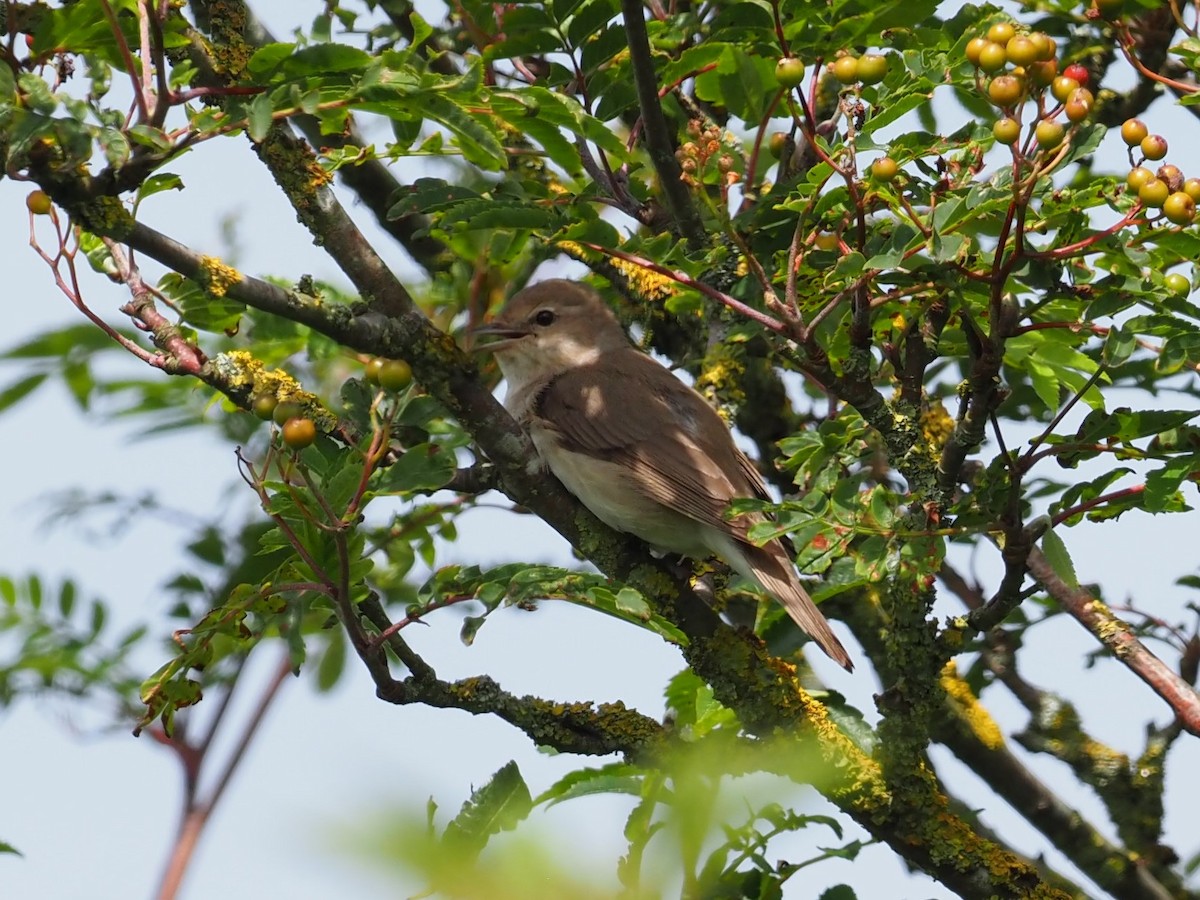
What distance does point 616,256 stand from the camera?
357 centimetres

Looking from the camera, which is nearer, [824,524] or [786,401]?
[824,524]

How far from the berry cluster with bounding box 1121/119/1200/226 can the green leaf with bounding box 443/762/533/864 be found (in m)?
1.86

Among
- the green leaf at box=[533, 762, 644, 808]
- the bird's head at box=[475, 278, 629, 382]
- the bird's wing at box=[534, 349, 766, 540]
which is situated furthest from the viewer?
the bird's head at box=[475, 278, 629, 382]

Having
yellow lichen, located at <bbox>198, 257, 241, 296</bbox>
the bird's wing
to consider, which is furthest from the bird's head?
yellow lichen, located at <bbox>198, 257, 241, 296</bbox>

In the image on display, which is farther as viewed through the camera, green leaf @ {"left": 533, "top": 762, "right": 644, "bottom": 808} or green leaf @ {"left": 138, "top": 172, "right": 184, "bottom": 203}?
green leaf @ {"left": 533, "top": 762, "right": 644, "bottom": 808}

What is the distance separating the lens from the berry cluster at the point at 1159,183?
3.02 metres

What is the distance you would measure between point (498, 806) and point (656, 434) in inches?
89.4

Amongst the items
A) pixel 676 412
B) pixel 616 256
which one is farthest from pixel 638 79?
pixel 676 412

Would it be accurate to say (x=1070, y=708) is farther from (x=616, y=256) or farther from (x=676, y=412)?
(x=616, y=256)

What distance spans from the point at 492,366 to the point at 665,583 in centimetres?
209

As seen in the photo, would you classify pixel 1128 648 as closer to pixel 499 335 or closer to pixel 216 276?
pixel 499 335

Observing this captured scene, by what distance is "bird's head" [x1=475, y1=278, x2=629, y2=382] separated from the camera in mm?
5848

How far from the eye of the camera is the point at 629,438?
17.0ft

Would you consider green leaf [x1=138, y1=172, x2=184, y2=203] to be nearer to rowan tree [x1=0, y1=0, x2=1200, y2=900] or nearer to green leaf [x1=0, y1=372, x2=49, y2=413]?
rowan tree [x1=0, y1=0, x2=1200, y2=900]
